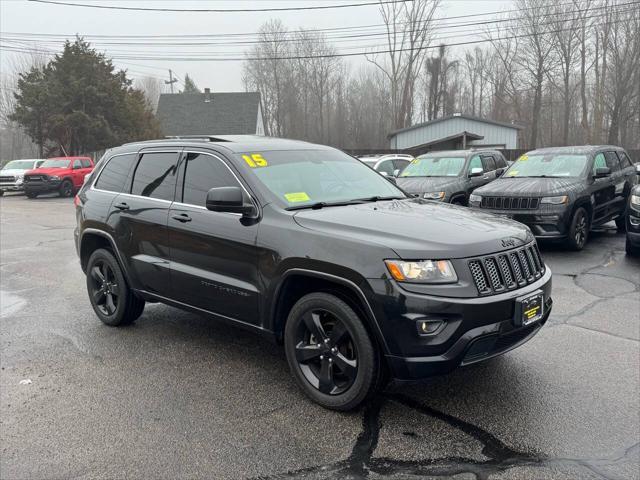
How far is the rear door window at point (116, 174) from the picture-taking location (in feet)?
17.1

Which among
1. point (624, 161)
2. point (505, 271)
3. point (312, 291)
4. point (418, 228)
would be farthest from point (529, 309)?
point (624, 161)

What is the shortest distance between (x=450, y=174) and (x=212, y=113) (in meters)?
41.6

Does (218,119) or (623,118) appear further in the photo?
(218,119)

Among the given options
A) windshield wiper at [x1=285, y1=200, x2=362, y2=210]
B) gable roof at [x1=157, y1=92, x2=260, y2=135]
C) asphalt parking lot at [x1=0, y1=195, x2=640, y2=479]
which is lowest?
asphalt parking lot at [x1=0, y1=195, x2=640, y2=479]

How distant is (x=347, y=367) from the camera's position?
340 centimetres

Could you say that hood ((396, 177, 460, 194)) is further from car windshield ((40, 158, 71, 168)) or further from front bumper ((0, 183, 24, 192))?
front bumper ((0, 183, 24, 192))

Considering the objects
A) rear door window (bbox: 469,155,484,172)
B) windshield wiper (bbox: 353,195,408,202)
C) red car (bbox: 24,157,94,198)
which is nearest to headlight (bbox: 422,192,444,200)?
rear door window (bbox: 469,155,484,172)

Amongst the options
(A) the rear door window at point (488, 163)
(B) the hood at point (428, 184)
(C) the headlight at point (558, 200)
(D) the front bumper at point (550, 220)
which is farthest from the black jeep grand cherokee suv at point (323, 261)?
(A) the rear door window at point (488, 163)

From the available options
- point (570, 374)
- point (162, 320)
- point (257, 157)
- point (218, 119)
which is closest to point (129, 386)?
point (162, 320)

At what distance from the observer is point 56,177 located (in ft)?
74.6

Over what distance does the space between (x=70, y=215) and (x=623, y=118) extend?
3813 cm

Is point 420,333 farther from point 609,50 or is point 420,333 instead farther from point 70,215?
point 609,50

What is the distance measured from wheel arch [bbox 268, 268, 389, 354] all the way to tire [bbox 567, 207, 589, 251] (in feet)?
21.1

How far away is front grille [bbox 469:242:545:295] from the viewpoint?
3188 mm
